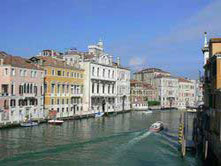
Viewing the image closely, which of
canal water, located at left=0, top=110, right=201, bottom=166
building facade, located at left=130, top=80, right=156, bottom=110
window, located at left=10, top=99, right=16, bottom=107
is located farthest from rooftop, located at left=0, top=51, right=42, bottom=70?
building facade, located at left=130, top=80, right=156, bottom=110

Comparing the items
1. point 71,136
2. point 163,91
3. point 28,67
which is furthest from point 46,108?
point 163,91

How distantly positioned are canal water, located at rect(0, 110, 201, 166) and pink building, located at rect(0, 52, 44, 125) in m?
3.67

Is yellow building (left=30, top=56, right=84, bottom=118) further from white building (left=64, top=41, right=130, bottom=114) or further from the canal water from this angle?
the canal water

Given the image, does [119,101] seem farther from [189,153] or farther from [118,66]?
[189,153]

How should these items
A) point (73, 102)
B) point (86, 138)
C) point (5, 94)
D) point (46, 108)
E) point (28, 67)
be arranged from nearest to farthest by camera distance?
point (86, 138) < point (5, 94) < point (28, 67) < point (46, 108) < point (73, 102)

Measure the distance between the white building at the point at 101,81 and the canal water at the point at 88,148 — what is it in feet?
63.1

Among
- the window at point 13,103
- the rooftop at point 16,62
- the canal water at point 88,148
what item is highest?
the rooftop at point 16,62

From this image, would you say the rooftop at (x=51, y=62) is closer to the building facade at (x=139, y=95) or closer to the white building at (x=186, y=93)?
the building facade at (x=139, y=95)

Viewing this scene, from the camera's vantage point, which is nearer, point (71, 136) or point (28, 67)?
point (71, 136)

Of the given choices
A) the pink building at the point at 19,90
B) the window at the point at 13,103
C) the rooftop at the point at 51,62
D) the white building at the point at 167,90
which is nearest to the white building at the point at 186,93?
the white building at the point at 167,90

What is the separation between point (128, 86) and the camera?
59.2 m

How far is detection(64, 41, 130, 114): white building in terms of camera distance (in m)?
45.7

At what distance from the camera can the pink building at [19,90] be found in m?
29.9

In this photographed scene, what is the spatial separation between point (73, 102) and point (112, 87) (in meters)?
12.6
